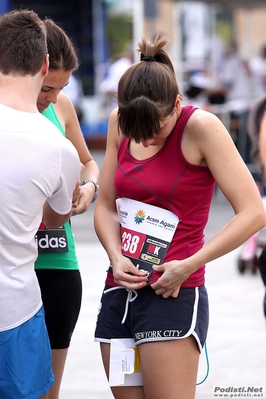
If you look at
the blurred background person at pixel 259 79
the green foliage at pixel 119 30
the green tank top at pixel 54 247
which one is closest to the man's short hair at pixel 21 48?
the green tank top at pixel 54 247

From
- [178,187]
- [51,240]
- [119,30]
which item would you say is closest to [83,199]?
[51,240]

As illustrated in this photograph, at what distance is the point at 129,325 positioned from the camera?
8.16 ft

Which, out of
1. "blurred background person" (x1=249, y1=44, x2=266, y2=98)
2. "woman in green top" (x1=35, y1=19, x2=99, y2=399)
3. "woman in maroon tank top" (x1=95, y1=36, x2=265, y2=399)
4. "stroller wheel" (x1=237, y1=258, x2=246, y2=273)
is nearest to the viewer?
"woman in maroon tank top" (x1=95, y1=36, x2=265, y2=399)

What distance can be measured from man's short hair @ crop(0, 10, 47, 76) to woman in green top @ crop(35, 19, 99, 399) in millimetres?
360

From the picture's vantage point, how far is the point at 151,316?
2420 millimetres

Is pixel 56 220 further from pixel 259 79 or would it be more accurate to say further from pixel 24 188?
pixel 259 79

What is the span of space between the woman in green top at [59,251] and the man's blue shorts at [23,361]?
19.3 inches

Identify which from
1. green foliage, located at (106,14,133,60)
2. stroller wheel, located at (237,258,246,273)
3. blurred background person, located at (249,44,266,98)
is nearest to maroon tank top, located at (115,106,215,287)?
stroller wheel, located at (237,258,246,273)

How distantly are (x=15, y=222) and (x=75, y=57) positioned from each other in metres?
0.81

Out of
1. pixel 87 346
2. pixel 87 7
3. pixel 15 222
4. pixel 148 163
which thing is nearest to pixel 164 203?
pixel 148 163

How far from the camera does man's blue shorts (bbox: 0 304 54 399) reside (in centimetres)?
219

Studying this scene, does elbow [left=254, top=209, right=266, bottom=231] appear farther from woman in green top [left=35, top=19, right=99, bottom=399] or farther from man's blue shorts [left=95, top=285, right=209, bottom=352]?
woman in green top [left=35, top=19, right=99, bottom=399]

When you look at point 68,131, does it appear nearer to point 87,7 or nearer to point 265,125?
point 265,125

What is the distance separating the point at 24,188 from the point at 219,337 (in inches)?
130
